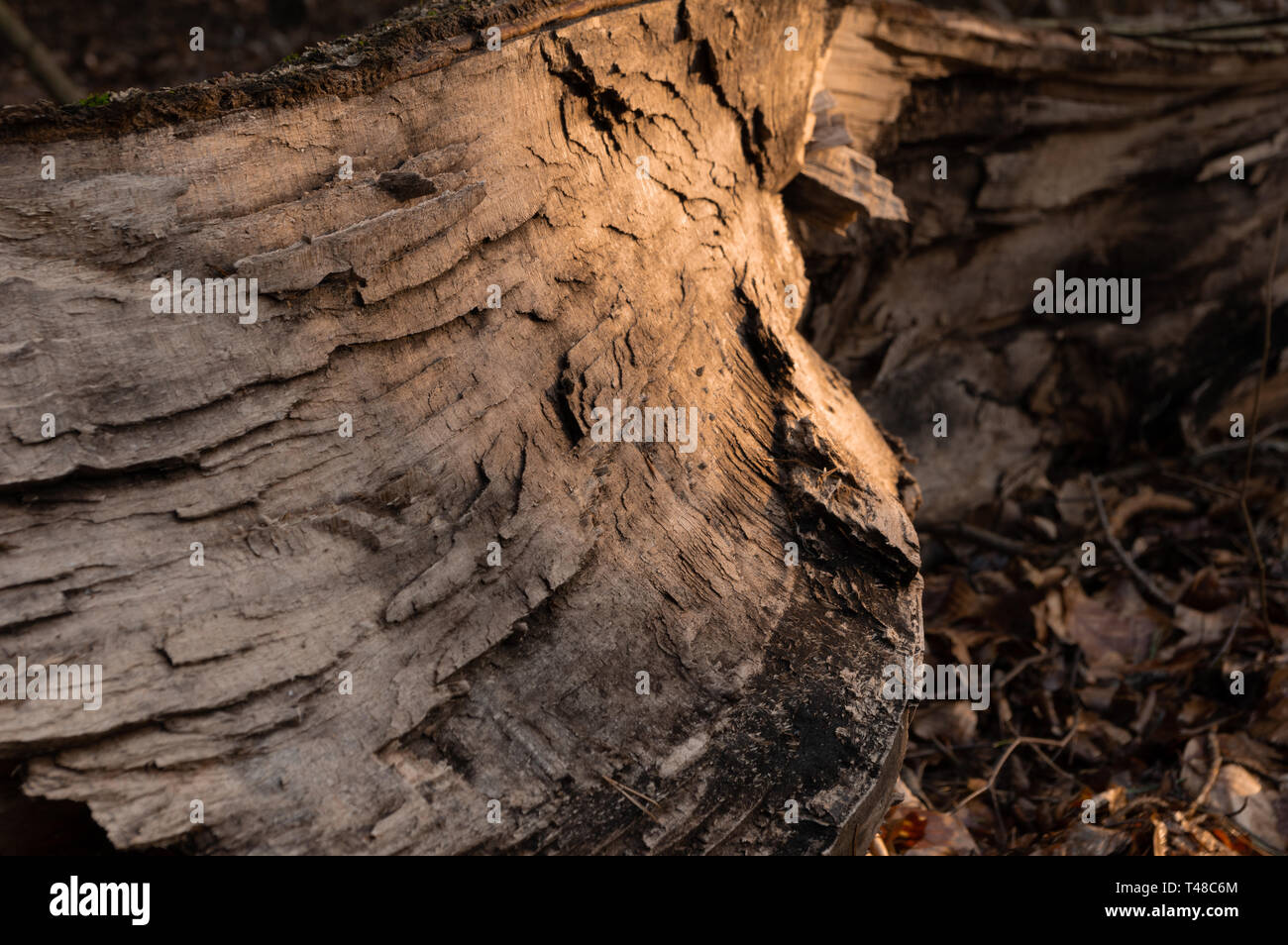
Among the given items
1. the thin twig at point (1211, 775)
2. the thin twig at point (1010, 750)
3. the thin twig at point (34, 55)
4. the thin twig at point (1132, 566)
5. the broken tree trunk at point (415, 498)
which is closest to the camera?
the broken tree trunk at point (415, 498)

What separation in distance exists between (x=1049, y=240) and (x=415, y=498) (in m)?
2.69

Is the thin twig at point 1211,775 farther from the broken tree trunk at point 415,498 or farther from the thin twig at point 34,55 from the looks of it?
the thin twig at point 34,55

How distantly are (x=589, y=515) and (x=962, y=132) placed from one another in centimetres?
218

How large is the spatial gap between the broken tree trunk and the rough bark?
1.42 metres

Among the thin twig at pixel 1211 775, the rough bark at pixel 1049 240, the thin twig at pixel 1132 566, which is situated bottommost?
the thin twig at pixel 1211 775

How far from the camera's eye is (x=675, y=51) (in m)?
1.96

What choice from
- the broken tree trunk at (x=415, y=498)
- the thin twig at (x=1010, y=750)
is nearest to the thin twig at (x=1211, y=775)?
the thin twig at (x=1010, y=750)

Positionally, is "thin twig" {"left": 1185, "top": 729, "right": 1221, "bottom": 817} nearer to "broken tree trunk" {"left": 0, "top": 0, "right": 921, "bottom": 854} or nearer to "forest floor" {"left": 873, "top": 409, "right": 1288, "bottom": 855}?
"forest floor" {"left": 873, "top": 409, "right": 1288, "bottom": 855}

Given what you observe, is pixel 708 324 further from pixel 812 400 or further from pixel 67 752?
pixel 67 752

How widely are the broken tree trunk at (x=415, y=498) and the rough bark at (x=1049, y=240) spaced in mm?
Result: 1419

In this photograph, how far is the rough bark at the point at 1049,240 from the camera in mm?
3041

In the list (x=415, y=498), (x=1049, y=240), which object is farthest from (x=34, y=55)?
(x=1049, y=240)

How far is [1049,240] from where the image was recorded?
3.33 meters
